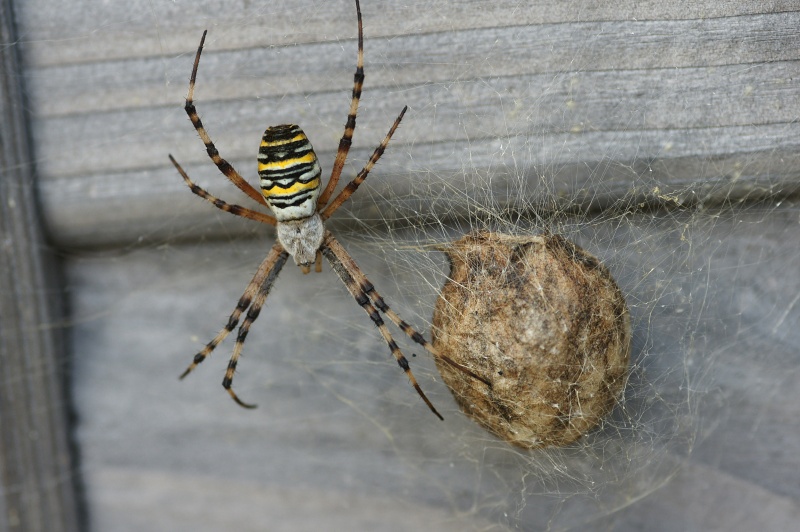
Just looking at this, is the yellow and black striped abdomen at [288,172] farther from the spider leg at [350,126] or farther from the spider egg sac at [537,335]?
the spider egg sac at [537,335]

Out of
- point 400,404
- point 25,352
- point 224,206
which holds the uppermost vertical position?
point 224,206

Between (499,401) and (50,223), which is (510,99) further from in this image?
(50,223)

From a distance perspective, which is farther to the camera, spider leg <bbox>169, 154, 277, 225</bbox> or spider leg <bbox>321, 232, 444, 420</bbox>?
spider leg <bbox>321, 232, 444, 420</bbox>

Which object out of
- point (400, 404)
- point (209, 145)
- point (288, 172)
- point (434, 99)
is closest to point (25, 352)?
point (209, 145)

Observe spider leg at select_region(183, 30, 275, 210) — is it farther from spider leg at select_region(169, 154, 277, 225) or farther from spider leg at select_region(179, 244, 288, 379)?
spider leg at select_region(179, 244, 288, 379)

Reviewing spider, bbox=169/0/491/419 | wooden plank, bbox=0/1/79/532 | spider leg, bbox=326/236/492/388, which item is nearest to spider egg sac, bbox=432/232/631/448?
spider, bbox=169/0/491/419

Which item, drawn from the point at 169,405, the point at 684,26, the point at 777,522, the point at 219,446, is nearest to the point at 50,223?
the point at 169,405

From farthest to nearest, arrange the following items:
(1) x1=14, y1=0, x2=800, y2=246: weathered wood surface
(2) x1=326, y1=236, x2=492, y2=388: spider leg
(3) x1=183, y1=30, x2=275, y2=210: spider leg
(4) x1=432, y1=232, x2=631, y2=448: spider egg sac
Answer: (2) x1=326, y1=236, x2=492, y2=388: spider leg < (3) x1=183, y1=30, x2=275, y2=210: spider leg < (1) x1=14, y1=0, x2=800, y2=246: weathered wood surface < (4) x1=432, y1=232, x2=631, y2=448: spider egg sac

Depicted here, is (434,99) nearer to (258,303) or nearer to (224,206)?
(224,206)
